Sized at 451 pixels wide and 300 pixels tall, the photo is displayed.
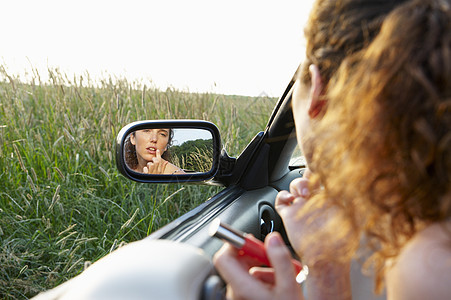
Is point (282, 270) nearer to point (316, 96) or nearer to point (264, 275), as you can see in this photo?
point (264, 275)

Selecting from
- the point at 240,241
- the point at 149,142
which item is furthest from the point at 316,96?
the point at 149,142

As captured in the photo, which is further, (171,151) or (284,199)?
(171,151)

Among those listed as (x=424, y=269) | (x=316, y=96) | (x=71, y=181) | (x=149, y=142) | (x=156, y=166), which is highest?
(x=316, y=96)

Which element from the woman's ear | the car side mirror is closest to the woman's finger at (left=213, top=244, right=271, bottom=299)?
the woman's ear

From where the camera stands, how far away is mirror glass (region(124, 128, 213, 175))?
1.96 metres

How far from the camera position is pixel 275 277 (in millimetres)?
887

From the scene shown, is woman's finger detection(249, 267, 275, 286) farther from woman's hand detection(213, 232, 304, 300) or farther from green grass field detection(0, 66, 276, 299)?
green grass field detection(0, 66, 276, 299)

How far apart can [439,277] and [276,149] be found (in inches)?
61.4

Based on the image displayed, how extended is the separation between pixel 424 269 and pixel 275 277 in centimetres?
32

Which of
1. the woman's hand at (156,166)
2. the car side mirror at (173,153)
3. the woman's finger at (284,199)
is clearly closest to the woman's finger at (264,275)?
the woman's finger at (284,199)

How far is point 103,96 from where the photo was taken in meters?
4.74

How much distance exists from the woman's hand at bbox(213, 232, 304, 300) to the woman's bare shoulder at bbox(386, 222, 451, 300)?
0.21 m

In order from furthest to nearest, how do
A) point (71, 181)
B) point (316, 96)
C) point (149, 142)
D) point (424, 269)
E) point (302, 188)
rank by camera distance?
point (71, 181) → point (149, 142) → point (302, 188) → point (316, 96) → point (424, 269)

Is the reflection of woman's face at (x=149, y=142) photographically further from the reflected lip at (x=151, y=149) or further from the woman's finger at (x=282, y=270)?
the woman's finger at (x=282, y=270)
